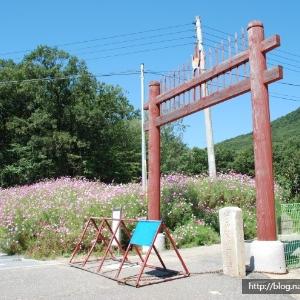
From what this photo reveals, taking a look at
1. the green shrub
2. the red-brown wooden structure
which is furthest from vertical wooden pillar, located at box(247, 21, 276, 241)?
the green shrub

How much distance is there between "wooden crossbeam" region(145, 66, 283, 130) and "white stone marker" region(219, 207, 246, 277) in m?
2.45

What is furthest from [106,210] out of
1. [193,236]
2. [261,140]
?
[261,140]

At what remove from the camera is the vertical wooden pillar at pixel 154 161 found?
40.3 feet

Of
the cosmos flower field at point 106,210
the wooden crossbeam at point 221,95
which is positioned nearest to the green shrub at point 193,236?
the cosmos flower field at point 106,210

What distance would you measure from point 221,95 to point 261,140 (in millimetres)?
1497

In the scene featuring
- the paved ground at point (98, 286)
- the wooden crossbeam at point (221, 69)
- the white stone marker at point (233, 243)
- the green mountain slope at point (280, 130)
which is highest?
the green mountain slope at point (280, 130)

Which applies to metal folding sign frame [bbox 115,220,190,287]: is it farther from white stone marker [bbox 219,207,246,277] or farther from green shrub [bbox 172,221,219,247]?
green shrub [bbox 172,221,219,247]

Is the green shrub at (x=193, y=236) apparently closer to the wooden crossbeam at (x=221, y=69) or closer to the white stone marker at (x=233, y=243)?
the wooden crossbeam at (x=221, y=69)

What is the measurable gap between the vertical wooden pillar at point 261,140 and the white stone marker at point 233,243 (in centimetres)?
62

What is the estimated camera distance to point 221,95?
395 inches

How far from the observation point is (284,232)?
A: 10.1m

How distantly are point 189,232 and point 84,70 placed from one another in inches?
1328

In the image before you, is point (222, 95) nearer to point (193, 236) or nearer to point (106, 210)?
point (193, 236)

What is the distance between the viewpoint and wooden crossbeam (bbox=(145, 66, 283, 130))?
8.84m
